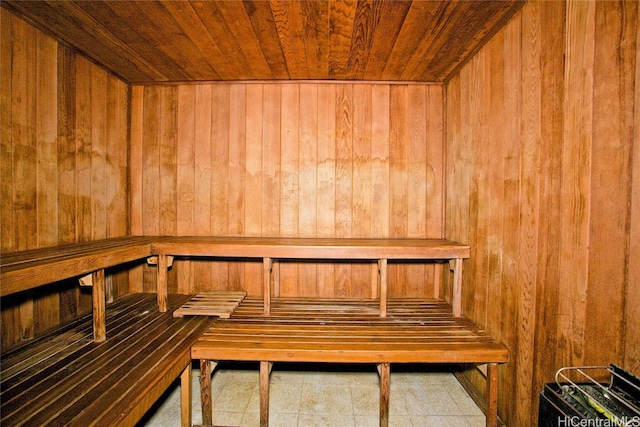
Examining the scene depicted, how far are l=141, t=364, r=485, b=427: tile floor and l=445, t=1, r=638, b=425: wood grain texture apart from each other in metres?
0.45

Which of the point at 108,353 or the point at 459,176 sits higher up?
the point at 459,176

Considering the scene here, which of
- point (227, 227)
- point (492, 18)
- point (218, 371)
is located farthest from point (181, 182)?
point (492, 18)

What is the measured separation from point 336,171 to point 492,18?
1572 mm

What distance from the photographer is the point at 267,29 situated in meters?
1.83

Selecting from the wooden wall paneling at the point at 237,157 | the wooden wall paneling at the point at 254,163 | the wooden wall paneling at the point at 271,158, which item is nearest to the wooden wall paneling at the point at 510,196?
the wooden wall paneling at the point at 271,158

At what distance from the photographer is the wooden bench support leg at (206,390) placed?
1.72m

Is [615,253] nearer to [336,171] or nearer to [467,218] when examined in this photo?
[467,218]

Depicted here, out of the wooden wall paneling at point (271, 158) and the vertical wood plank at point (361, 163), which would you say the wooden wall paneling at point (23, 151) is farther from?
the vertical wood plank at point (361, 163)

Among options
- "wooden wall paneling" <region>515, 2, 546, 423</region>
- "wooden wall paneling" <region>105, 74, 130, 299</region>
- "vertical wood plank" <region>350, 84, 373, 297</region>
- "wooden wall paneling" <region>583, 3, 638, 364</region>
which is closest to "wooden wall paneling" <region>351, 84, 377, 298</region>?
"vertical wood plank" <region>350, 84, 373, 297</region>

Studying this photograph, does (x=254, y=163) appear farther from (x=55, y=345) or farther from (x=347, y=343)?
(x=55, y=345)

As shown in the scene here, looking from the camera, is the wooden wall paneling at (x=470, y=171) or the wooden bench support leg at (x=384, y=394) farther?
the wooden wall paneling at (x=470, y=171)

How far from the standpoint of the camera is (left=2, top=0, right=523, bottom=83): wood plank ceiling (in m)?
1.62

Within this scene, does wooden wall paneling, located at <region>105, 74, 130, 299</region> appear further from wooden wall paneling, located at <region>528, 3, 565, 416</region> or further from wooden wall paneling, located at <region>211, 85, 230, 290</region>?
wooden wall paneling, located at <region>528, 3, 565, 416</region>

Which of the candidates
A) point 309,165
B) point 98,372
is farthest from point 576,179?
point 98,372
